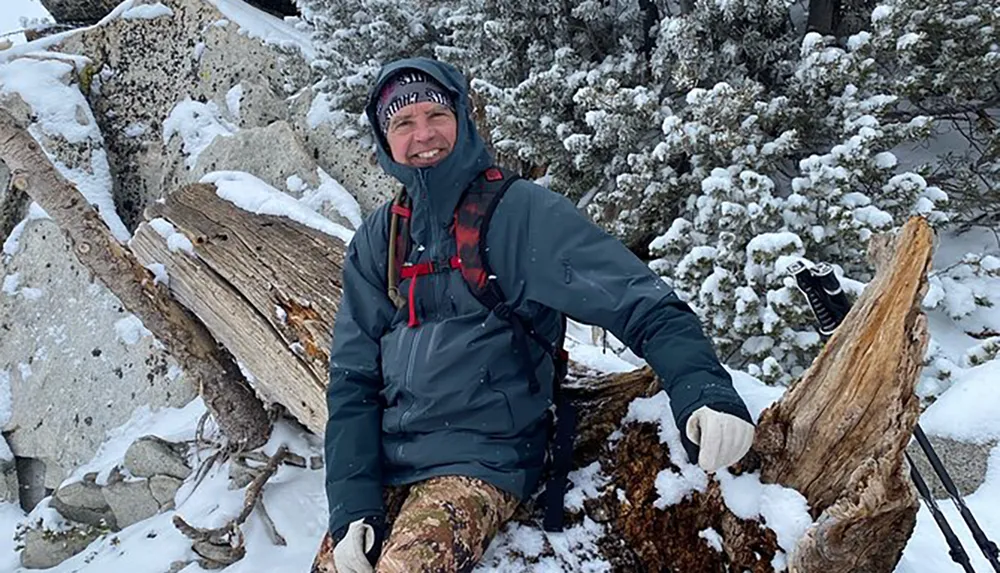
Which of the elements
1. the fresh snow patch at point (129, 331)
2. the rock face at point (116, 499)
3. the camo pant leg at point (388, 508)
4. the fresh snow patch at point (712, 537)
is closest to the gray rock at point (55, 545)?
the rock face at point (116, 499)

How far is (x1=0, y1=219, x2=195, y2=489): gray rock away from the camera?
8.51 metres

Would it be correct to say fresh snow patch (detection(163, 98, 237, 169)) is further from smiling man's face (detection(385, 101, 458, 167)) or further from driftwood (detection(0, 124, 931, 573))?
smiling man's face (detection(385, 101, 458, 167))

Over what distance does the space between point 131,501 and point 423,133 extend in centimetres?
616

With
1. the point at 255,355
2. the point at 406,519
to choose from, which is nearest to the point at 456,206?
the point at 406,519

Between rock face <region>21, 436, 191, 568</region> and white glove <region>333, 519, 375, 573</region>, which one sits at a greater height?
white glove <region>333, 519, 375, 573</region>

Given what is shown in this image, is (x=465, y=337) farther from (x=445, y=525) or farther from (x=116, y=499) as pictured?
(x=116, y=499)

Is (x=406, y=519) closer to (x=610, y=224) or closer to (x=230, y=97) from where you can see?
(x=610, y=224)

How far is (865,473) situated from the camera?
5.93ft

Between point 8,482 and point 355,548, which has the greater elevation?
point 355,548

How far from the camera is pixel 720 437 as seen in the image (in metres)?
1.88

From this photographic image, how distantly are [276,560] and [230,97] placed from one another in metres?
7.82

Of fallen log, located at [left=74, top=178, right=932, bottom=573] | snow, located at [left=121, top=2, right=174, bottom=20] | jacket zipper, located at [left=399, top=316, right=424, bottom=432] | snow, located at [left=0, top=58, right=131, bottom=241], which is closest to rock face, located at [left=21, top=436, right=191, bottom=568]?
snow, located at [left=0, top=58, right=131, bottom=241]

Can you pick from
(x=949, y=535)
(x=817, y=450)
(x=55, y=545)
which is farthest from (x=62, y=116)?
(x=949, y=535)

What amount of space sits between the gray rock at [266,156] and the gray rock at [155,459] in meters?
3.62
